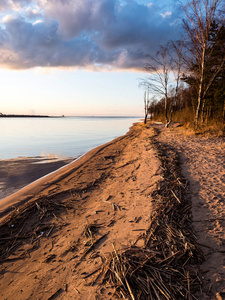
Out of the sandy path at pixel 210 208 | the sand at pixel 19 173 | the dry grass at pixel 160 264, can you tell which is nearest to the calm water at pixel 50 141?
the sand at pixel 19 173

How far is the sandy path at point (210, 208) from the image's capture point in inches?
80.4

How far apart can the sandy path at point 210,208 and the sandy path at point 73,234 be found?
0.89 metres

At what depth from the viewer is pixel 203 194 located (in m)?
3.93

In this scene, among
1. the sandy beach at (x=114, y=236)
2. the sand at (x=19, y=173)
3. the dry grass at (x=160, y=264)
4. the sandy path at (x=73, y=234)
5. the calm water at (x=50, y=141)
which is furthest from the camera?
the calm water at (x=50, y=141)

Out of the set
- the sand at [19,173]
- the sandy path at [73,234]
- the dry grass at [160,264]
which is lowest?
the sand at [19,173]

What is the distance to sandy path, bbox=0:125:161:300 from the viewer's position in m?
2.12

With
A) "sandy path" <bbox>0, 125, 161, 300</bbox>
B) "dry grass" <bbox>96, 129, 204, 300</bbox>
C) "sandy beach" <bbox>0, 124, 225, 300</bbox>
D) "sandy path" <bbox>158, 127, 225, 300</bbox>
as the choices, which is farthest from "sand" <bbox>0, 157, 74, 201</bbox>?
"sandy path" <bbox>158, 127, 225, 300</bbox>

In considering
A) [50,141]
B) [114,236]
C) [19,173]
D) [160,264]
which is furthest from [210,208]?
[50,141]

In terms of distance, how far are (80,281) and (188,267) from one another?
50.6 inches

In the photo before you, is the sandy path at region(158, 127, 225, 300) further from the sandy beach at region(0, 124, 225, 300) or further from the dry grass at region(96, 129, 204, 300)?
the dry grass at region(96, 129, 204, 300)

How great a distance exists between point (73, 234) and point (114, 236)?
2.42 feet

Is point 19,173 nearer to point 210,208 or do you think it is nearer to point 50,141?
point 210,208

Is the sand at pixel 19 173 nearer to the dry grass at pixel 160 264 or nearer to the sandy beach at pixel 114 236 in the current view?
the sandy beach at pixel 114 236

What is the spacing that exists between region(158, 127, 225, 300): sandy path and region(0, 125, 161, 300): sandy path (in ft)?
2.94
